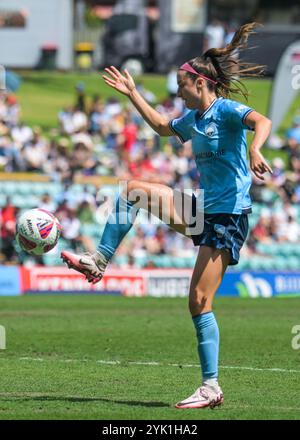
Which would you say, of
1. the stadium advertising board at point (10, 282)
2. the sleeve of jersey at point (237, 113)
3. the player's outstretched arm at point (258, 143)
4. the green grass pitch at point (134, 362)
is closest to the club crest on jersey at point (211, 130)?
the sleeve of jersey at point (237, 113)

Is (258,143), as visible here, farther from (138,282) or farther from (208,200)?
(138,282)

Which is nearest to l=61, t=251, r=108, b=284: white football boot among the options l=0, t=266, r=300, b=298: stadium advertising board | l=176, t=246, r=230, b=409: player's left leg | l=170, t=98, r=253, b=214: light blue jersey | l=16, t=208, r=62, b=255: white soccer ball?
l=16, t=208, r=62, b=255: white soccer ball

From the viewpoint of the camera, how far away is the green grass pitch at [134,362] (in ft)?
26.6

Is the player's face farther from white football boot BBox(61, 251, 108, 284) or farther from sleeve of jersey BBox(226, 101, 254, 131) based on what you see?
white football boot BBox(61, 251, 108, 284)

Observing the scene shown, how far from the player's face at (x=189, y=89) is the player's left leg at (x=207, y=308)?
1129 millimetres

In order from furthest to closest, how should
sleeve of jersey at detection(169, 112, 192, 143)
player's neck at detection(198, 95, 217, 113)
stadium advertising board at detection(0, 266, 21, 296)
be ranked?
1. stadium advertising board at detection(0, 266, 21, 296)
2. sleeve of jersey at detection(169, 112, 192, 143)
3. player's neck at detection(198, 95, 217, 113)

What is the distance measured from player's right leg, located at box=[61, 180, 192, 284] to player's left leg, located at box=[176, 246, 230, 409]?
484mm

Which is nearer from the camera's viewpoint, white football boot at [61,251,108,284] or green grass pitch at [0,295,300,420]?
green grass pitch at [0,295,300,420]

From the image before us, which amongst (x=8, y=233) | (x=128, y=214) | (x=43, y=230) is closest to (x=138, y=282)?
(x=8, y=233)

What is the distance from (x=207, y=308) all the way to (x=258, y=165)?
1.29m

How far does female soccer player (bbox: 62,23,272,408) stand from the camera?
8.26 m

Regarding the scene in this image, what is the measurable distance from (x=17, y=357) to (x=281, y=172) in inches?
655

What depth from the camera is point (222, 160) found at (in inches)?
330
